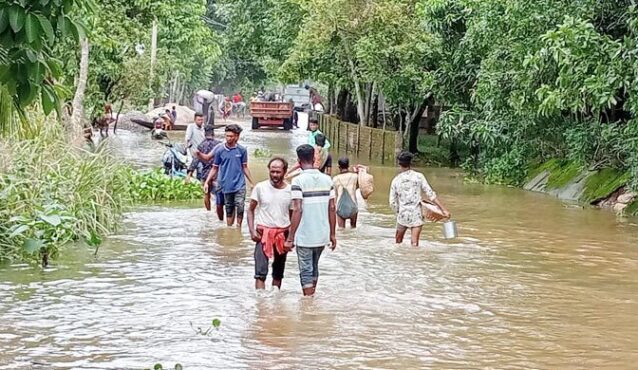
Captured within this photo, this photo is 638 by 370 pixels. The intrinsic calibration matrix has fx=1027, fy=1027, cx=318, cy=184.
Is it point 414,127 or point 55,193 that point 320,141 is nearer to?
point 55,193

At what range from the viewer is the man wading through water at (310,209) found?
377 inches

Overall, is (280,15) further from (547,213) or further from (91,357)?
(91,357)

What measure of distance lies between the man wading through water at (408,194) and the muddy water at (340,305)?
0.44 meters

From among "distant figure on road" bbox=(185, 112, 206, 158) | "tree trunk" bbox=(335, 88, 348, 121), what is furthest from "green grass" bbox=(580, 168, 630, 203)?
"tree trunk" bbox=(335, 88, 348, 121)

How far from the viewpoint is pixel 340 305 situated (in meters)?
9.97

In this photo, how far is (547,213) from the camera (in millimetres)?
19016

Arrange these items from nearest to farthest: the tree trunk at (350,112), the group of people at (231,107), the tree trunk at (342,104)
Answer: the tree trunk at (350,112)
the tree trunk at (342,104)
the group of people at (231,107)

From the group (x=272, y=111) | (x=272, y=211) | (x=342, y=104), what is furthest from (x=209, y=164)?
(x=272, y=111)

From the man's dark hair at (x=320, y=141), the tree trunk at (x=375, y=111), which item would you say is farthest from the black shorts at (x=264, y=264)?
the tree trunk at (x=375, y=111)

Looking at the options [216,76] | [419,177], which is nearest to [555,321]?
[419,177]

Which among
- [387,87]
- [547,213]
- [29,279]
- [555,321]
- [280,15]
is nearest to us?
[555,321]

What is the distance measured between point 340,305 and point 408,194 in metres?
3.57

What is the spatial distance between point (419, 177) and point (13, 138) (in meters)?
5.31

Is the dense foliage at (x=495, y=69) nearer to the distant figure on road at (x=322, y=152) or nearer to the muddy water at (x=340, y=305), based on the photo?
the muddy water at (x=340, y=305)
